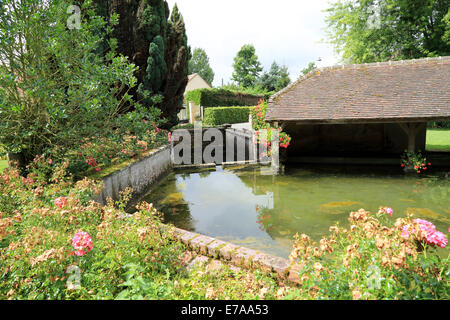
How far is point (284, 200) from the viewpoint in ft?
24.7

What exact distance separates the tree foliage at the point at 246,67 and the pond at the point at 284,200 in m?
40.3

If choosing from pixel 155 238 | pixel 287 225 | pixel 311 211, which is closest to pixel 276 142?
pixel 311 211

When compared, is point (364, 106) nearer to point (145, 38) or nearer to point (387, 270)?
point (387, 270)

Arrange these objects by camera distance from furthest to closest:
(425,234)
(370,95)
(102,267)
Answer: (370,95)
(102,267)
(425,234)

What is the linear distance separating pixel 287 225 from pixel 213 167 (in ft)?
22.1

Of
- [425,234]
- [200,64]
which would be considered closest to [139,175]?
[425,234]

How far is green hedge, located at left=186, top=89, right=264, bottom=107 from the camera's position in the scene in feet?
83.8

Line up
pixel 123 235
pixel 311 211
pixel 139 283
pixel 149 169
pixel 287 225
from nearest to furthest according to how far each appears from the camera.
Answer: pixel 139 283
pixel 123 235
pixel 287 225
pixel 311 211
pixel 149 169

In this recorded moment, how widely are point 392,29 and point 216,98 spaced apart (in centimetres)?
1573

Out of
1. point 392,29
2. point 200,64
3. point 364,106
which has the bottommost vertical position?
point 364,106

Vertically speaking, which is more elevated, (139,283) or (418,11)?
(418,11)
